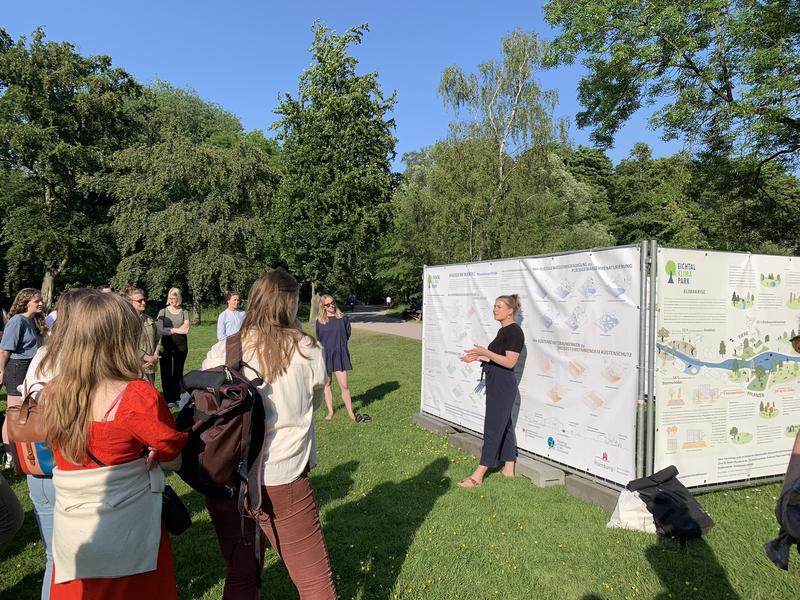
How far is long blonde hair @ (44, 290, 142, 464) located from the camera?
2014 mm

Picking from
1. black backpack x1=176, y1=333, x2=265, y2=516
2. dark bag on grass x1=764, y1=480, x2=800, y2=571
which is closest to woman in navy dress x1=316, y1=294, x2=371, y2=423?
black backpack x1=176, y1=333, x2=265, y2=516

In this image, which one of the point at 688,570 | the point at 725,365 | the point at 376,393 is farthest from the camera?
the point at 376,393

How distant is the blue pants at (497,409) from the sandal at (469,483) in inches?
7.6

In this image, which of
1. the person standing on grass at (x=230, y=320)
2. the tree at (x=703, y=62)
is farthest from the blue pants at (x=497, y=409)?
the tree at (x=703, y=62)

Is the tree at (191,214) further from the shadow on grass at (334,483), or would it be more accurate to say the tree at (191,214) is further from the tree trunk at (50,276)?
the shadow on grass at (334,483)

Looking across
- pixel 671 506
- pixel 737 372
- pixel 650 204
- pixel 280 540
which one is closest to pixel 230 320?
pixel 280 540

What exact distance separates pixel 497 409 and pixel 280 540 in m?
3.38

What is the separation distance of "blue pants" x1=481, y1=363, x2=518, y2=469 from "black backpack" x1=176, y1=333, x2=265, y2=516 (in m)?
3.51

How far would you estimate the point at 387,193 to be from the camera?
30656 millimetres

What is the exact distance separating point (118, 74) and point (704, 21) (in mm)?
33573

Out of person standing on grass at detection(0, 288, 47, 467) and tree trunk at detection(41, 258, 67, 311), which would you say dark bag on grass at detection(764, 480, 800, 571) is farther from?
tree trunk at detection(41, 258, 67, 311)

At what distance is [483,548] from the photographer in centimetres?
414

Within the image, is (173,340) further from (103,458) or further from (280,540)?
(103,458)

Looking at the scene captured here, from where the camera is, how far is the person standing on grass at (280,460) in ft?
8.17
